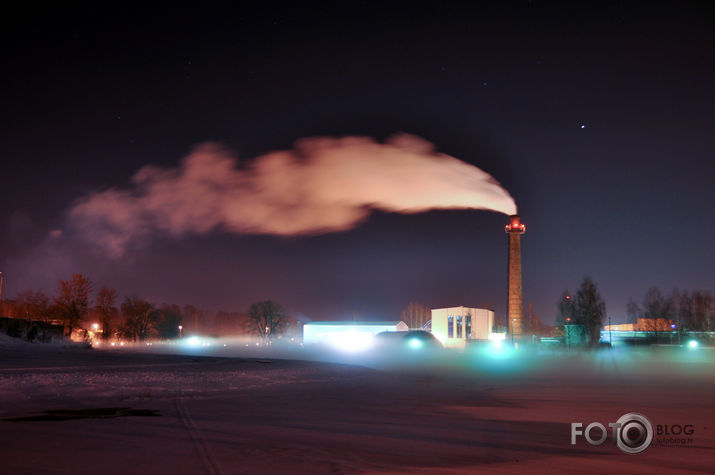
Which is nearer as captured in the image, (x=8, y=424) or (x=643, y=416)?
(x=8, y=424)

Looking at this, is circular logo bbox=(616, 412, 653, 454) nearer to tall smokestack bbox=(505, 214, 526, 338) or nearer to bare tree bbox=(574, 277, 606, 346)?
tall smokestack bbox=(505, 214, 526, 338)

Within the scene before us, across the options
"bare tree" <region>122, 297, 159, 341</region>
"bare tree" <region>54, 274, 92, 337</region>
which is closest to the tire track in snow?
"bare tree" <region>54, 274, 92, 337</region>

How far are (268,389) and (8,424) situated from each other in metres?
8.14

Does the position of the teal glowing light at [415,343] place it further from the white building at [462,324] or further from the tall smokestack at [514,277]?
the white building at [462,324]

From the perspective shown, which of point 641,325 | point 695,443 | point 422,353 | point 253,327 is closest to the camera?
point 695,443

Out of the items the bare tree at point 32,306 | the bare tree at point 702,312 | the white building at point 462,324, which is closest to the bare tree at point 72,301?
the bare tree at point 32,306

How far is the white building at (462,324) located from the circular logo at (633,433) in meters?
69.8

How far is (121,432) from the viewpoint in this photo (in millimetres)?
10281

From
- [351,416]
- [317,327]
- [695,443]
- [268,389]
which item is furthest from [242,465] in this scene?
[317,327]

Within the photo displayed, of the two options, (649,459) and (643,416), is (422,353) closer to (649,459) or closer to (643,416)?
(643,416)

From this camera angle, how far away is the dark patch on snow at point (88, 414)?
1170cm

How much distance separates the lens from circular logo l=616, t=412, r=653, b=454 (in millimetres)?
9134

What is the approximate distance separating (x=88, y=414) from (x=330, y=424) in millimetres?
5307

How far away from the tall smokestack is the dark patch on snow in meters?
67.0
